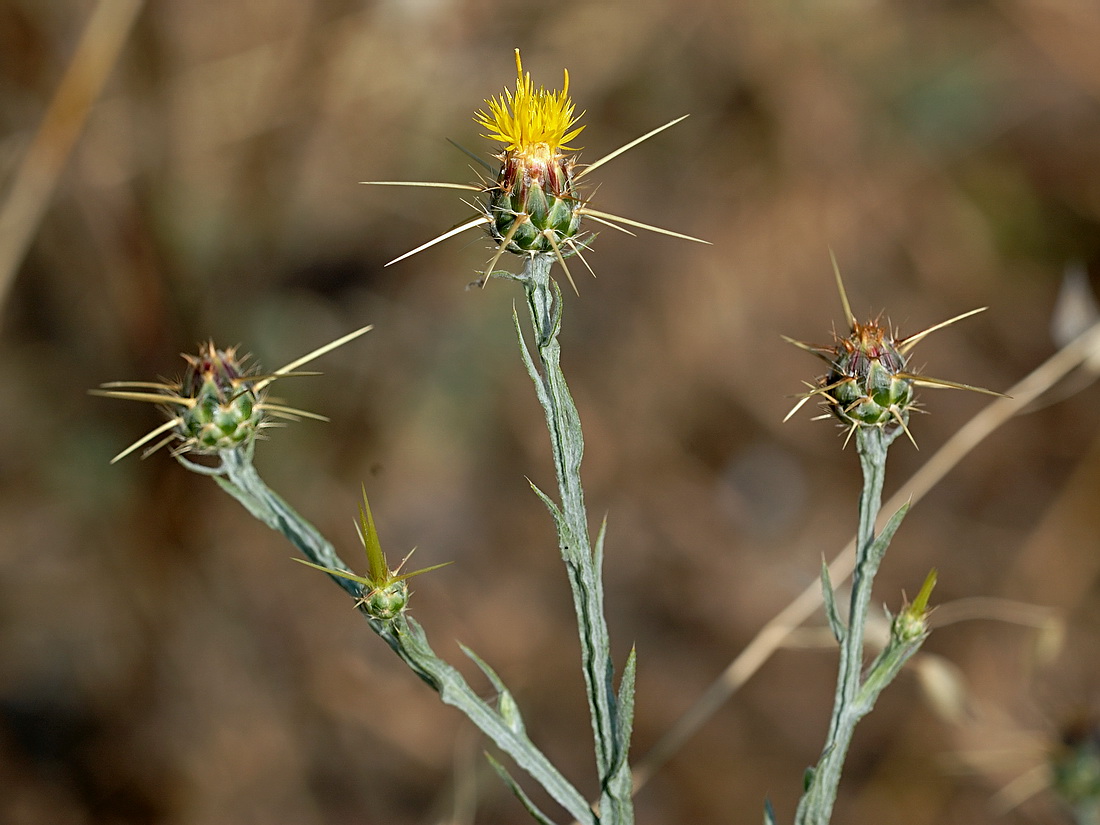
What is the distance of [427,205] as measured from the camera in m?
5.55

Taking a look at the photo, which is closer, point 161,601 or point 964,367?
point 161,601

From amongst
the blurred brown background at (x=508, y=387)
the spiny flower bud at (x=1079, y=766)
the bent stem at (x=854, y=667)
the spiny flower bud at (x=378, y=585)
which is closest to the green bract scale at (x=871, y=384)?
the bent stem at (x=854, y=667)

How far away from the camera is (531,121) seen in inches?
61.2

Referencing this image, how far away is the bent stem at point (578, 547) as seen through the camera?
1.55 m

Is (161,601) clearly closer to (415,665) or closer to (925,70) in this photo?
(415,665)

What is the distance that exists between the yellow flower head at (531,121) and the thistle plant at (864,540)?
21.0 inches

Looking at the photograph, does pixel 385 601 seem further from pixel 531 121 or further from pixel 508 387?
pixel 508 387

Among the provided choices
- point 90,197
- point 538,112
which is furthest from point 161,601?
point 538,112

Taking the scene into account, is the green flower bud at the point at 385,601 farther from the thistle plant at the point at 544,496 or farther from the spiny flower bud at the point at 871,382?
the spiny flower bud at the point at 871,382

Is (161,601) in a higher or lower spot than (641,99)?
lower

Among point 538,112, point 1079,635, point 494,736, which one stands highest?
point 1079,635

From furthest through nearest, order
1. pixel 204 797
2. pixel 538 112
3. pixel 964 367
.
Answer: pixel 964 367
pixel 204 797
pixel 538 112

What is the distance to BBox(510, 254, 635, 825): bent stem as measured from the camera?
1.55 m

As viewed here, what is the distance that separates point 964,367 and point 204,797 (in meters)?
4.56
